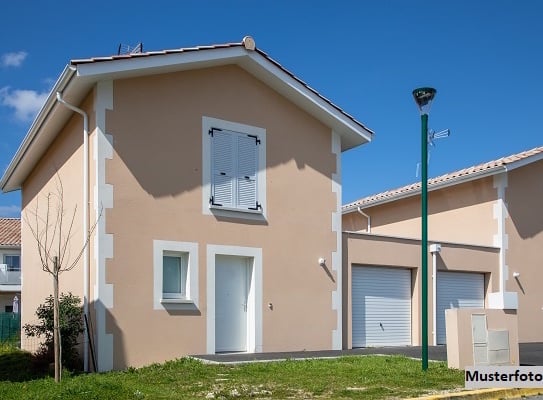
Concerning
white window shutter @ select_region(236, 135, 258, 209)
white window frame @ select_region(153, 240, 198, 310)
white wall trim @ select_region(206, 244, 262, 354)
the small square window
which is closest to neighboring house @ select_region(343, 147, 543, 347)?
white wall trim @ select_region(206, 244, 262, 354)

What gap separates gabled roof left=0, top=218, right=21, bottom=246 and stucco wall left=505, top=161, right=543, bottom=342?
3366 centimetres

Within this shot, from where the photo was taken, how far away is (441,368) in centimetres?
1231

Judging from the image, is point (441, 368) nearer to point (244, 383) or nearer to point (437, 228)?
point (244, 383)

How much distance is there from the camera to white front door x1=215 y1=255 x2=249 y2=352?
14614mm

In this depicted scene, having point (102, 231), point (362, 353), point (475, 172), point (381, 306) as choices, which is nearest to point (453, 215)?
point (475, 172)

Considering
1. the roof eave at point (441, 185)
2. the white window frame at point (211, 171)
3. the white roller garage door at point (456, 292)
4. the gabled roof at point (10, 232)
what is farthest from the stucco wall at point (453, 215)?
the gabled roof at point (10, 232)

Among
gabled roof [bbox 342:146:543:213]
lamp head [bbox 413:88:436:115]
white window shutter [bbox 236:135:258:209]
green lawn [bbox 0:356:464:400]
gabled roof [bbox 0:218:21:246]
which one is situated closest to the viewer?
green lawn [bbox 0:356:464:400]

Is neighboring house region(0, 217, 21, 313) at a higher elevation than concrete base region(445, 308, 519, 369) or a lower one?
higher

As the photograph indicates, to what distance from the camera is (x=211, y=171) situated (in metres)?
14.6

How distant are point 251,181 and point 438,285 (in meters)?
6.76

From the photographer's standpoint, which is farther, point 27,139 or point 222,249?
point 27,139

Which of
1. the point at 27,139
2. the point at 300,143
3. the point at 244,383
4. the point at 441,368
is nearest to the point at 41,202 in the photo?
the point at 27,139

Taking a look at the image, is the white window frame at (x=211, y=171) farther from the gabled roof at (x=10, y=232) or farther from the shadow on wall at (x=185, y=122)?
the gabled roof at (x=10, y=232)

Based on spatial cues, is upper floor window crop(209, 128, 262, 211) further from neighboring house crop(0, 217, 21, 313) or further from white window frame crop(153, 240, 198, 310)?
neighboring house crop(0, 217, 21, 313)
